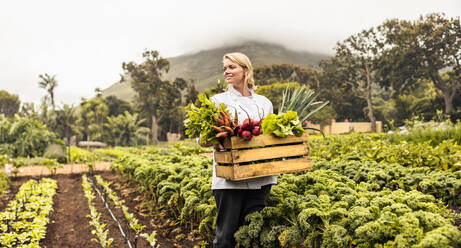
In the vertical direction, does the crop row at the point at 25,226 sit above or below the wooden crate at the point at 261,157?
below

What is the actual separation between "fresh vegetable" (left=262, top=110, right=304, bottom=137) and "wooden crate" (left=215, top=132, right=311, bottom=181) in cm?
6

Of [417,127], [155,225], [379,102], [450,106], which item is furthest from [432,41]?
[155,225]

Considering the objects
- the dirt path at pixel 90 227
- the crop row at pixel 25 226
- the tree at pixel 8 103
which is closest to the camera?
the crop row at pixel 25 226

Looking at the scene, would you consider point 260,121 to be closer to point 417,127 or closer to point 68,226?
point 68,226

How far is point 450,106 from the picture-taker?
30.3m

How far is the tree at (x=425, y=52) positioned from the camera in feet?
101

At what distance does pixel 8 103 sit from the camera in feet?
210

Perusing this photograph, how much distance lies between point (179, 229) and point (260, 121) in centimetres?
249

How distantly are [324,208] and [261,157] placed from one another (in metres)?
0.68

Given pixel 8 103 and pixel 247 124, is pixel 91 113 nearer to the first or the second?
pixel 8 103

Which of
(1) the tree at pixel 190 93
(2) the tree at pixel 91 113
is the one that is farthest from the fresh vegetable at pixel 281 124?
(2) the tree at pixel 91 113

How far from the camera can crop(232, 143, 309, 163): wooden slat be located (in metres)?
2.27

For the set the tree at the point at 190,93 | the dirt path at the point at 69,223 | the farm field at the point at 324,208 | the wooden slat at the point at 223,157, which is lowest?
the dirt path at the point at 69,223

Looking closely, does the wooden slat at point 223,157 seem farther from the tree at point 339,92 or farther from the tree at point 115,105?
the tree at point 115,105
